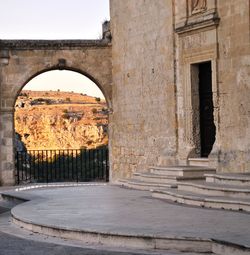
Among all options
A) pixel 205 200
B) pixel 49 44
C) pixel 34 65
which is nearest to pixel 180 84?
pixel 49 44

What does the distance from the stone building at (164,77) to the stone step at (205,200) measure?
6.50 ft

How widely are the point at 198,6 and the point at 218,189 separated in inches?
224

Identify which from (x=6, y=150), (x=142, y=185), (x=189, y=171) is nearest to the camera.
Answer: (x=189, y=171)

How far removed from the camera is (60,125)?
172ft

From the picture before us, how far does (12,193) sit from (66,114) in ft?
120

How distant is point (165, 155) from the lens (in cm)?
1828

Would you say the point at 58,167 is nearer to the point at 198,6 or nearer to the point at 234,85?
the point at 198,6

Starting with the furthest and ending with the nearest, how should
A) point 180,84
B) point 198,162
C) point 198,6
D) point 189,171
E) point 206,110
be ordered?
point 180,84 → point 206,110 → point 198,162 → point 198,6 → point 189,171

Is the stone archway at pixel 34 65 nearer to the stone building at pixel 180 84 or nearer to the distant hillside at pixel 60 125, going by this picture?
the stone building at pixel 180 84

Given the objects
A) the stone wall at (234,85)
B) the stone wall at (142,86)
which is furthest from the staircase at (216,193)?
the stone wall at (142,86)

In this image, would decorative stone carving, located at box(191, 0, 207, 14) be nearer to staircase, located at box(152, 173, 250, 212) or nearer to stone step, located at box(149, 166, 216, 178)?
stone step, located at box(149, 166, 216, 178)

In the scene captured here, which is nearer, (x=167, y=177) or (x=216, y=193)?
(x=216, y=193)

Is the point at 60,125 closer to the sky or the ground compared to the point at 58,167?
closer to the sky

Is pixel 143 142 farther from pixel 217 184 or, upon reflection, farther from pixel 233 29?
pixel 217 184
